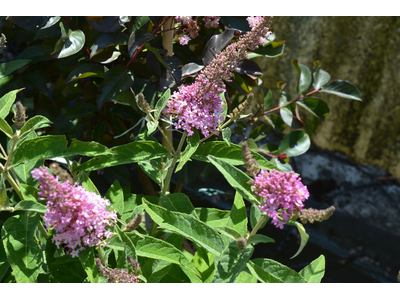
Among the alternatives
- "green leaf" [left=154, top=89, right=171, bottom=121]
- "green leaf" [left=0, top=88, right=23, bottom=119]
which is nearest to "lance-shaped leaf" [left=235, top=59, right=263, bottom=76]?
"green leaf" [left=154, top=89, right=171, bottom=121]

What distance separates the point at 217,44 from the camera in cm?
102

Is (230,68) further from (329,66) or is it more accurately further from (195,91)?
(329,66)

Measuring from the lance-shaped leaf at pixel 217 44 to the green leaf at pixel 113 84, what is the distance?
0.22 m

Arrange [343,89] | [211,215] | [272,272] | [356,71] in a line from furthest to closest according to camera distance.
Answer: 1. [356,71]
2. [343,89]
3. [211,215]
4. [272,272]

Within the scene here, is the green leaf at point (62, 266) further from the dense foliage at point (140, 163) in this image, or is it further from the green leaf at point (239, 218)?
the green leaf at point (239, 218)

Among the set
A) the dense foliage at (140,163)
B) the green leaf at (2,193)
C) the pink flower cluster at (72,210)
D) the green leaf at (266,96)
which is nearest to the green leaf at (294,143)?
the dense foliage at (140,163)

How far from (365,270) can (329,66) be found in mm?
1150

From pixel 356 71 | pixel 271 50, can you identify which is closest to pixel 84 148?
pixel 271 50

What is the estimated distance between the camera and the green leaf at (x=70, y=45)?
1004 millimetres

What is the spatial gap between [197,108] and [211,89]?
0.05m

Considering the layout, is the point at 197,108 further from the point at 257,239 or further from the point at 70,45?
the point at 70,45

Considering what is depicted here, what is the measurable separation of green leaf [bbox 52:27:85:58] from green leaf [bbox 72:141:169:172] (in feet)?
1.10

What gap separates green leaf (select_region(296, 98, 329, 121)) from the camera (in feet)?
4.36

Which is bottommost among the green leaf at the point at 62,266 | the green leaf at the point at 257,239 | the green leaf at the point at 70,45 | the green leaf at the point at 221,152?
the green leaf at the point at 62,266
